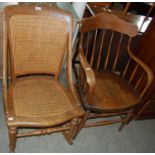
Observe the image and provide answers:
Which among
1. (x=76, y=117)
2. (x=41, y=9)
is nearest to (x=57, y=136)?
(x=76, y=117)

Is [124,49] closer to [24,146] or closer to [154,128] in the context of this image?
[154,128]

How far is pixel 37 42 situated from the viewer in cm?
134

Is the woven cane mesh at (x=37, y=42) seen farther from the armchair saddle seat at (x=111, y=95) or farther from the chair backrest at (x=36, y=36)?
the armchair saddle seat at (x=111, y=95)

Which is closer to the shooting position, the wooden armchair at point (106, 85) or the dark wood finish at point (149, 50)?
the wooden armchair at point (106, 85)

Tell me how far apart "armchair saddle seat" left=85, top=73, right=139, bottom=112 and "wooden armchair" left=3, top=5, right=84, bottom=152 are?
0.18m

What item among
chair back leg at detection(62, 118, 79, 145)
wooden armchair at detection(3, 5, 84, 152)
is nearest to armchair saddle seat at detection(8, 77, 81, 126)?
wooden armchair at detection(3, 5, 84, 152)

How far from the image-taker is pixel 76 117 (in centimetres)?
133

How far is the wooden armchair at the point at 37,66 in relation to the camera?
1209 millimetres

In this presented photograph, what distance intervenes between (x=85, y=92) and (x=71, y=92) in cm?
11

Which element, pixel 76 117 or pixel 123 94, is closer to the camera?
pixel 76 117

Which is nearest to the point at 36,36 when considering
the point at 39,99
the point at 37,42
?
the point at 37,42

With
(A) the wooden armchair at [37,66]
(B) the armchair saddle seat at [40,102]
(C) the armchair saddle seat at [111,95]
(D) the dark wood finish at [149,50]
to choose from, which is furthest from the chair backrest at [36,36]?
(D) the dark wood finish at [149,50]

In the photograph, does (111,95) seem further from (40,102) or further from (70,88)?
(40,102)

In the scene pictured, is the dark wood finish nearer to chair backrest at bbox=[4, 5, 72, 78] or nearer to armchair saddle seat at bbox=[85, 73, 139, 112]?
armchair saddle seat at bbox=[85, 73, 139, 112]
